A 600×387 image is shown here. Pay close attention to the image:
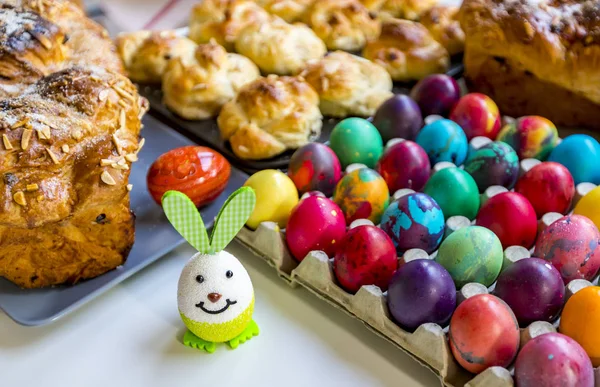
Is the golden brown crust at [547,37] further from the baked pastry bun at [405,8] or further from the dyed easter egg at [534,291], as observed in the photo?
the dyed easter egg at [534,291]

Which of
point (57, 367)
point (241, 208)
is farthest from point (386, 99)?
point (57, 367)

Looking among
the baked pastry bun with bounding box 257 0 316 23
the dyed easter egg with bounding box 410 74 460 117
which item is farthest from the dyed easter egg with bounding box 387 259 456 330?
the baked pastry bun with bounding box 257 0 316 23

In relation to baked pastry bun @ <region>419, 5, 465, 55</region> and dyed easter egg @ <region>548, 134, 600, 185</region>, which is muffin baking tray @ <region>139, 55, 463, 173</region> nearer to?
baked pastry bun @ <region>419, 5, 465, 55</region>

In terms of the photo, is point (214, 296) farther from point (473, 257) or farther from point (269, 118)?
point (269, 118)

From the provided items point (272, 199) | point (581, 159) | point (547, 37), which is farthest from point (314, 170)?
point (547, 37)

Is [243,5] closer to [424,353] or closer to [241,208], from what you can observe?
[241,208]
